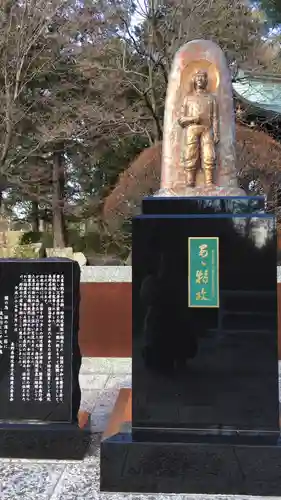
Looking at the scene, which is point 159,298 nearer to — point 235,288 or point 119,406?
point 235,288

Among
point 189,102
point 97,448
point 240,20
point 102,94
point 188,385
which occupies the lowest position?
point 97,448

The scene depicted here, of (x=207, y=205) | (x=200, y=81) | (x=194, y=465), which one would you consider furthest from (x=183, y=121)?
(x=194, y=465)

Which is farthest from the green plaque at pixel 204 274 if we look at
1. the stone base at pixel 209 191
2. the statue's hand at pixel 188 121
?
the statue's hand at pixel 188 121

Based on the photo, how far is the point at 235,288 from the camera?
292 centimetres

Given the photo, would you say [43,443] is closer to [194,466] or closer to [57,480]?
[57,480]

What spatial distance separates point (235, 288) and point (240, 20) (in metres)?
10.4

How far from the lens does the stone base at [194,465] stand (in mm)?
2746

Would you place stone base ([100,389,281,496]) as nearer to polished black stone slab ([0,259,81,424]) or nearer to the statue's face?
polished black stone slab ([0,259,81,424])

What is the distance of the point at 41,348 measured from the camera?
3.38 metres

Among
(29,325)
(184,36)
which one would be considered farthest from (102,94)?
(29,325)

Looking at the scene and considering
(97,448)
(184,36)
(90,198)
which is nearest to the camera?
(97,448)

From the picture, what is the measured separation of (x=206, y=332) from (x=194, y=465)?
766 millimetres

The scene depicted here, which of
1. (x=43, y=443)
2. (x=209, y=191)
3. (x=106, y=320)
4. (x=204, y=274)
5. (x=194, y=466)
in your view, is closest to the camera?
(x=194, y=466)

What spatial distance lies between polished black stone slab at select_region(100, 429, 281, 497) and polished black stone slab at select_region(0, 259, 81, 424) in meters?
0.63
